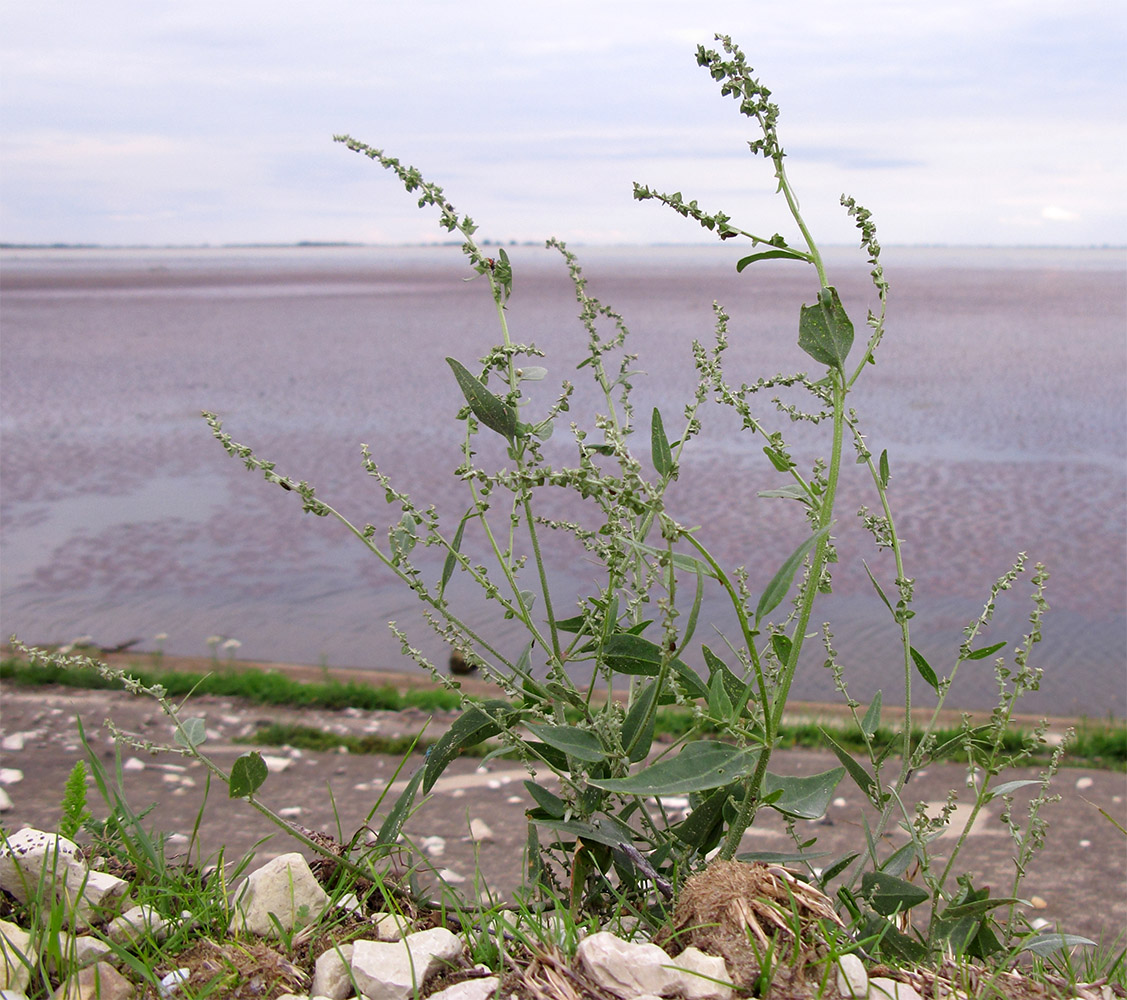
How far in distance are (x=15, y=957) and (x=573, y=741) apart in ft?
3.67

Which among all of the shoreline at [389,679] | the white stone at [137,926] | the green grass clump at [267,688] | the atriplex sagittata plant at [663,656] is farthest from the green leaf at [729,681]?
the green grass clump at [267,688]

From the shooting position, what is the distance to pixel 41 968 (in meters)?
1.73

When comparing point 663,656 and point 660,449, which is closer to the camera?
point 663,656

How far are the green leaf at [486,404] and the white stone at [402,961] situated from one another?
2.85 ft

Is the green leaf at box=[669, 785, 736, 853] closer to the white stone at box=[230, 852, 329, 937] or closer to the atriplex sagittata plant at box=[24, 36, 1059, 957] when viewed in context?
the atriplex sagittata plant at box=[24, 36, 1059, 957]

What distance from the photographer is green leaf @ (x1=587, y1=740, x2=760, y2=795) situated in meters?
1.42

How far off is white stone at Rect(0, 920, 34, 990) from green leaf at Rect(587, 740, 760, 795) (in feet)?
3.65

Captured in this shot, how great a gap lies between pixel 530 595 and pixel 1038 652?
234 inches

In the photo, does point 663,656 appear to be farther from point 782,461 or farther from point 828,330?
point 828,330

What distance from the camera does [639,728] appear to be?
→ 5.58 feet

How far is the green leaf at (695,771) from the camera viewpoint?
142 centimetres

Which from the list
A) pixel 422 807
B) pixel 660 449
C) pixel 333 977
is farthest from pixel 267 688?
pixel 660 449

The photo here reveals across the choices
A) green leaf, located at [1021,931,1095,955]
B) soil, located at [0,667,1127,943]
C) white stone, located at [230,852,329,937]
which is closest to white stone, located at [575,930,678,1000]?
white stone, located at [230,852,329,937]

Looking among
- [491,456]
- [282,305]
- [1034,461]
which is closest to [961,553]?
[1034,461]
